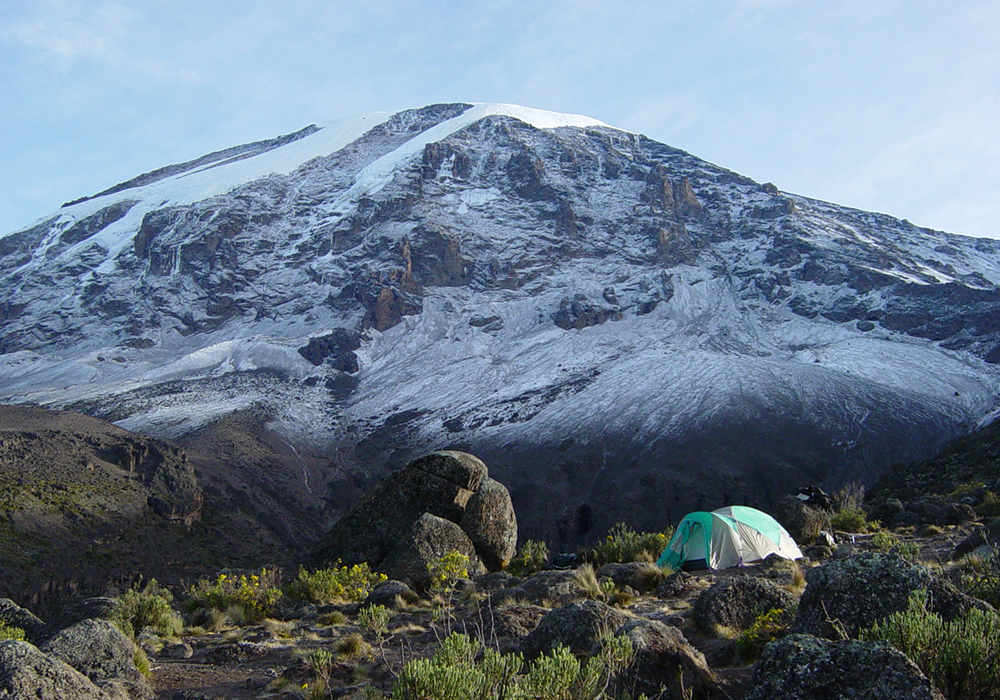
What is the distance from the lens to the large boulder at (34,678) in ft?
16.3

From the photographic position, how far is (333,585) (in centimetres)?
1271

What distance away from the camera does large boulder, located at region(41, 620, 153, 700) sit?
667 cm

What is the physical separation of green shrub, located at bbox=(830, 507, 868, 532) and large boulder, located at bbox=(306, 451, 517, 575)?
8.10 m

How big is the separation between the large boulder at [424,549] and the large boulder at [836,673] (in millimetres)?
9563

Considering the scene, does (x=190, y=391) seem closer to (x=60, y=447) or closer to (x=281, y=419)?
(x=281, y=419)

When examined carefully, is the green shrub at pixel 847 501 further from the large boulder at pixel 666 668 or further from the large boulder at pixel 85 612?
the large boulder at pixel 85 612

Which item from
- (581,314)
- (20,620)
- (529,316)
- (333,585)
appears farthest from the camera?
(529,316)

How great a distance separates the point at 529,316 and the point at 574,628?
10313 cm

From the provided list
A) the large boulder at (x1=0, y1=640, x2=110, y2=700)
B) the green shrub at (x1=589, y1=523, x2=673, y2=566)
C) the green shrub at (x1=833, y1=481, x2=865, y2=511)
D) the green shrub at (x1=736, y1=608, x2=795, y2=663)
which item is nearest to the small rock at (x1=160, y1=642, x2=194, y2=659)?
the large boulder at (x1=0, y1=640, x2=110, y2=700)

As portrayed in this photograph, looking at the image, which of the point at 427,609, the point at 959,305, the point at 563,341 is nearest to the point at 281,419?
the point at 563,341

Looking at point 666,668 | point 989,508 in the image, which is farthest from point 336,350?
point 666,668

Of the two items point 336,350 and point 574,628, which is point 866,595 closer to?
point 574,628

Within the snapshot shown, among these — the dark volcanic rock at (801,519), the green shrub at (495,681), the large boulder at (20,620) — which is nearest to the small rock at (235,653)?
the large boulder at (20,620)

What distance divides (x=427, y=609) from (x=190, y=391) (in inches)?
3277
